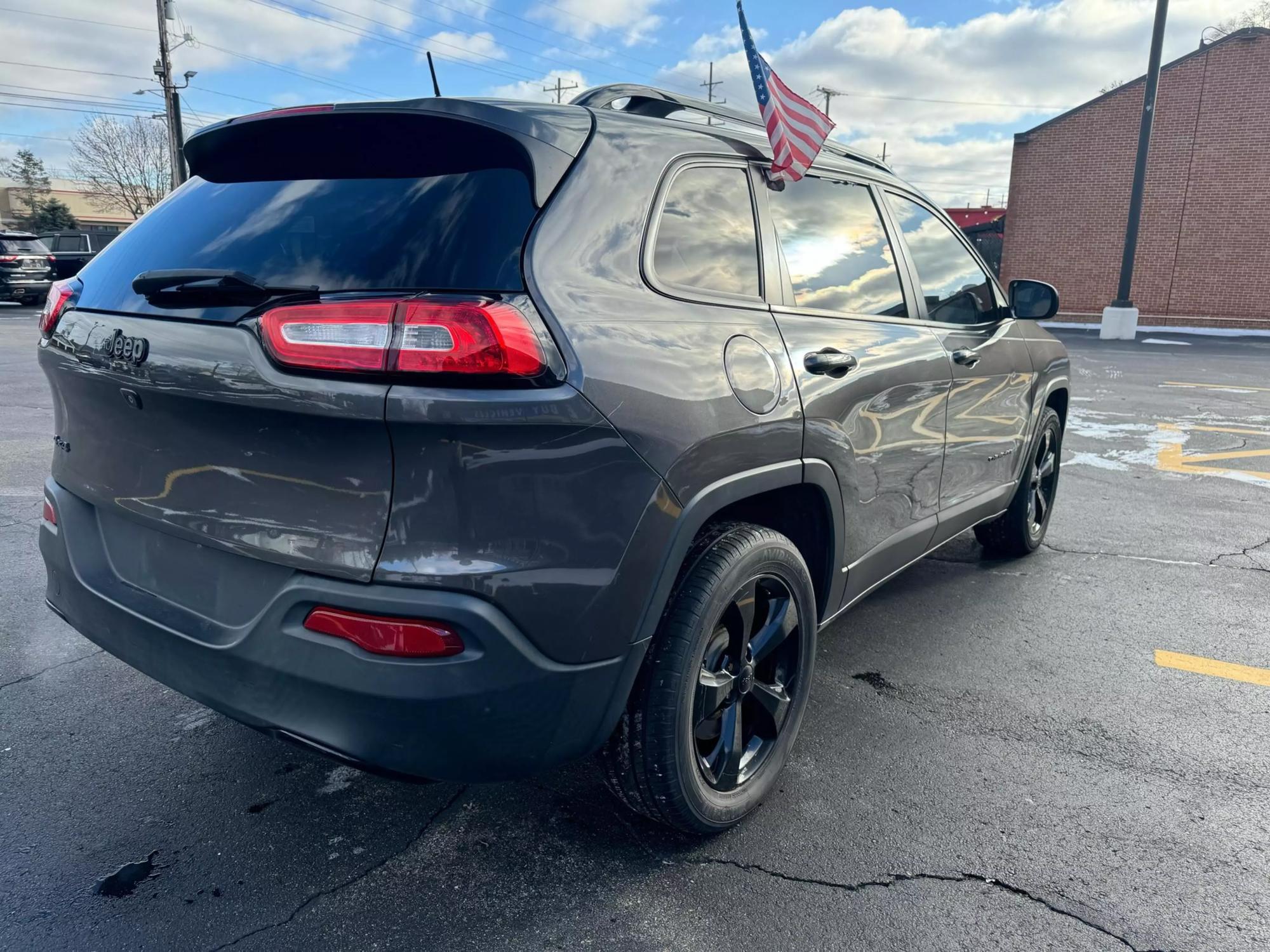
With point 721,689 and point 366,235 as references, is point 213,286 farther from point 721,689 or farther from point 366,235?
point 721,689

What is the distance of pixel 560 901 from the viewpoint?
2.16 meters

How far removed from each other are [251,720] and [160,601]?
0.38 meters

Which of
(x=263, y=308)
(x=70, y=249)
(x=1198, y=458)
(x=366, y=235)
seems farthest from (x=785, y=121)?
(x=70, y=249)

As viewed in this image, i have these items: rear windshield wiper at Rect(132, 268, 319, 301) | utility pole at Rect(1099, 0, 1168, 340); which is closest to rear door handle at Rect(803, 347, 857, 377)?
rear windshield wiper at Rect(132, 268, 319, 301)

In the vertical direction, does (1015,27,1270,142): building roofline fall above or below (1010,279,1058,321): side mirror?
above

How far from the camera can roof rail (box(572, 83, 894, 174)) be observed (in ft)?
8.39

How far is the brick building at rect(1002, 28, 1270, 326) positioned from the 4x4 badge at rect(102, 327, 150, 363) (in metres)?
26.4

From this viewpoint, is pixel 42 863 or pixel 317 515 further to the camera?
pixel 42 863

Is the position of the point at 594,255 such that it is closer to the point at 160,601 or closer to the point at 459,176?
the point at 459,176

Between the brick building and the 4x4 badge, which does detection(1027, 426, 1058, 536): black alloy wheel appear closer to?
the 4x4 badge

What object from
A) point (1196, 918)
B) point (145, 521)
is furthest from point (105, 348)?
point (1196, 918)

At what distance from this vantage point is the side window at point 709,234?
2236 millimetres

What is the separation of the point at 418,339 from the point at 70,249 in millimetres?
29262

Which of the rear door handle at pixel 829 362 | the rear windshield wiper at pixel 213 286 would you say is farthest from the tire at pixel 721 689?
the rear windshield wiper at pixel 213 286
